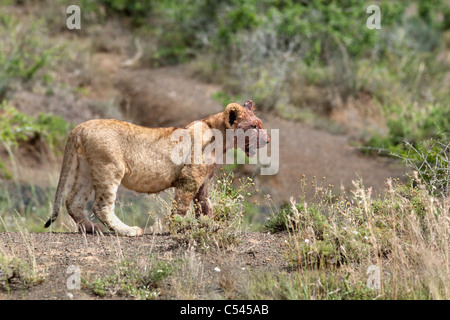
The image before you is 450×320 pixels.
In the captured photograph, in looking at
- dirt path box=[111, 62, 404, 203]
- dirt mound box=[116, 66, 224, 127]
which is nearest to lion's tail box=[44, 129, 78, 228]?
dirt path box=[111, 62, 404, 203]

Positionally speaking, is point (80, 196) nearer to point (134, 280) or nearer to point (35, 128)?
point (134, 280)

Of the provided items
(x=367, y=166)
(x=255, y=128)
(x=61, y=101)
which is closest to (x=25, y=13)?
(x=61, y=101)

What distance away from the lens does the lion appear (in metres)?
5.38

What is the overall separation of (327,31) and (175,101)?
4.69 meters

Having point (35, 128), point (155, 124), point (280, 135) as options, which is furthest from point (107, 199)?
point (155, 124)

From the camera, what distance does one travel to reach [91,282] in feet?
15.2

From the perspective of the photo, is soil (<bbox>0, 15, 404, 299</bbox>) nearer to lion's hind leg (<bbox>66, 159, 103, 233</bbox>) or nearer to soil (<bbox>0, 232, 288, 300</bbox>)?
soil (<bbox>0, 232, 288, 300</bbox>)

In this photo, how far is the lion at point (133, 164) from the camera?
5.38m

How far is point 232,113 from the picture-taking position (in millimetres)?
5422

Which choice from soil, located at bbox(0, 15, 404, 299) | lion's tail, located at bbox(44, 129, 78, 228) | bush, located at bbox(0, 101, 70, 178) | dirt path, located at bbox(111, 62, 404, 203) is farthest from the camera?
dirt path, located at bbox(111, 62, 404, 203)

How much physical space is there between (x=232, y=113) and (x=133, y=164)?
1.02 meters

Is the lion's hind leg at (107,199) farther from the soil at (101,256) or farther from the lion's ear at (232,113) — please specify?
the lion's ear at (232,113)

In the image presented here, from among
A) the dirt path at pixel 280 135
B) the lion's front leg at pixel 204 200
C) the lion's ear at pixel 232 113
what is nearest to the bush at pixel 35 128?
the dirt path at pixel 280 135
